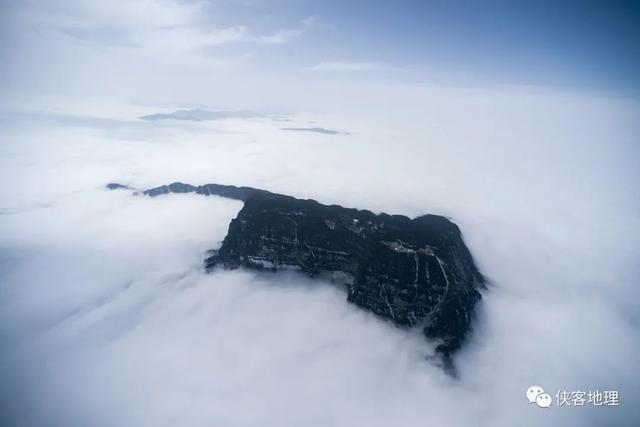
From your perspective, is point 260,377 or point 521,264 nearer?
point 260,377

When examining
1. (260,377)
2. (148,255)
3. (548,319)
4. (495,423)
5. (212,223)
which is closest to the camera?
(495,423)

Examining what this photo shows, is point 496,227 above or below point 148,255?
above

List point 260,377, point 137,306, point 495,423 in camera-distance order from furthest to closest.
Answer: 1. point 137,306
2. point 260,377
3. point 495,423

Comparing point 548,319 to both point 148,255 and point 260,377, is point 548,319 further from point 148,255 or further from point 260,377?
point 148,255

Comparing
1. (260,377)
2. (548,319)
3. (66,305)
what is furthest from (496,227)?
(66,305)

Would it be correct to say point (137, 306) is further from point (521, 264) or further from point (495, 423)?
point (521, 264)

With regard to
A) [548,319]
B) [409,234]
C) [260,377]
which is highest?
[409,234]
